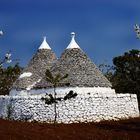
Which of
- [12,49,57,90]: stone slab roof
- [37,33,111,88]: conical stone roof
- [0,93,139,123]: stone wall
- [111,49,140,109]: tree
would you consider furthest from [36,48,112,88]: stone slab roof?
[111,49,140,109]: tree

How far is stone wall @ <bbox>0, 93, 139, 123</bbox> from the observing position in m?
29.5

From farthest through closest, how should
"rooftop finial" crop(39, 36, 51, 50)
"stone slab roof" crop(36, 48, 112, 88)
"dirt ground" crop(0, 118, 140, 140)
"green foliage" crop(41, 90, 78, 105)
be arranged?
"rooftop finial" crop(39, 36, 51, 50)
"stone slab roof" crop(36, 48, 112, 88)
"green foliage" crop(41, 90, 78, 105)
"dirt ground" crop(0, 118, 140, 140)

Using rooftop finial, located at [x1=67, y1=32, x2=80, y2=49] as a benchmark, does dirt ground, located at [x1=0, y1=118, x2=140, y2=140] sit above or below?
below

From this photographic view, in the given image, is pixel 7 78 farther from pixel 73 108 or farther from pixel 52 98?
pixel 52 98

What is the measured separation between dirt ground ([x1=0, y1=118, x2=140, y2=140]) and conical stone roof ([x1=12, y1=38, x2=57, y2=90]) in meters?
9.16

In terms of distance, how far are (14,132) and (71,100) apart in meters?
8.30

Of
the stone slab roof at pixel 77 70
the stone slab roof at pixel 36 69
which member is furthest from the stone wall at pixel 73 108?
the stone slab roof at pixel 36 69

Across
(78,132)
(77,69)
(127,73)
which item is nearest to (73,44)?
(77,69)

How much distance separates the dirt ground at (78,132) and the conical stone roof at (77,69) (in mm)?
5376

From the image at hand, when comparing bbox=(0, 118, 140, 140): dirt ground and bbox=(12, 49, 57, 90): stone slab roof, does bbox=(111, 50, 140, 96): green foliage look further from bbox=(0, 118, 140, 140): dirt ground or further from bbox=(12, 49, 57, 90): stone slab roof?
bbox=(0, 118, 140, 140): dirt ground

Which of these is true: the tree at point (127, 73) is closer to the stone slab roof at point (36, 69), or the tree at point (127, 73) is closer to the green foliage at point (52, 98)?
the stone slab roof at point (36, 69)

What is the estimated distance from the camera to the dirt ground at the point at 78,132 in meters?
20.5

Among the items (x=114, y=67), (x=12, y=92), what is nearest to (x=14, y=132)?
(x=12, y=92)

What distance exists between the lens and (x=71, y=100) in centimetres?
2948
